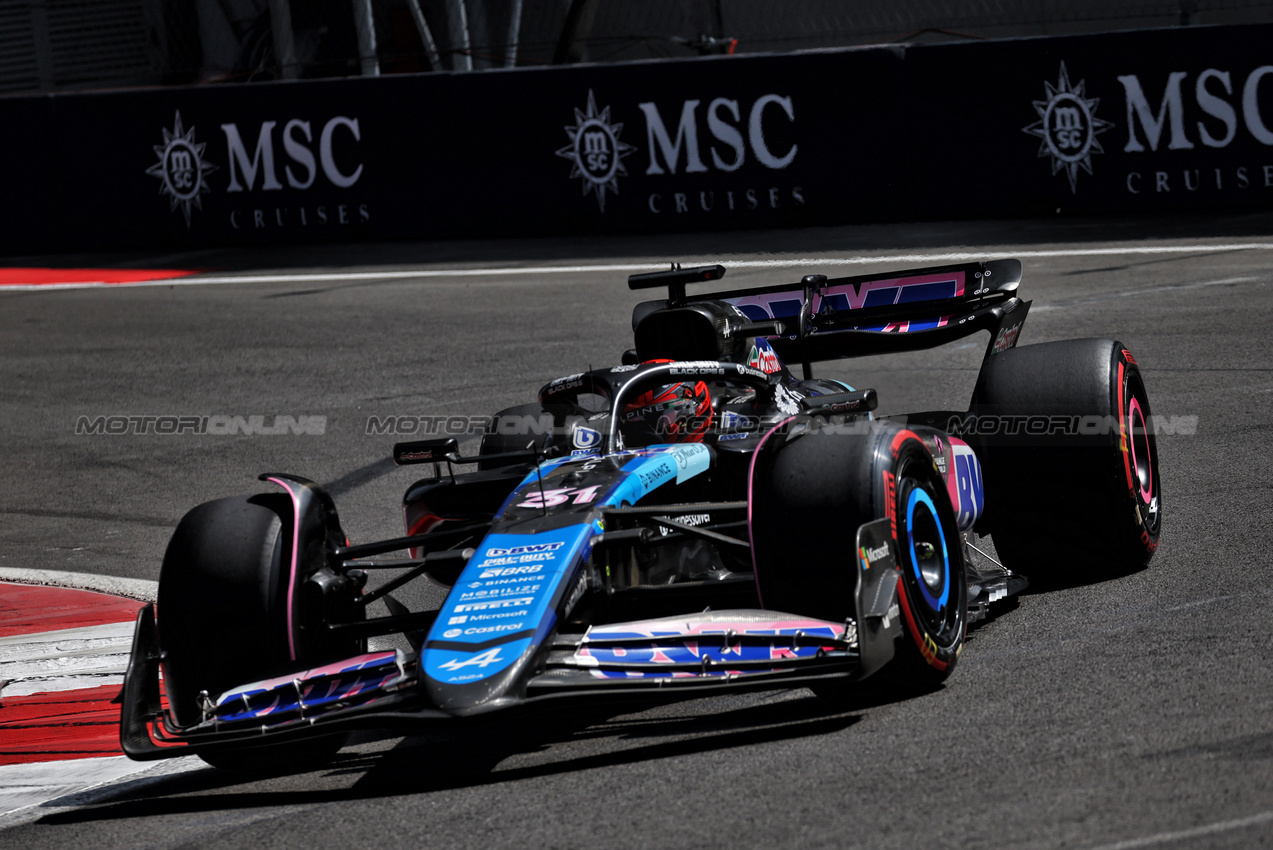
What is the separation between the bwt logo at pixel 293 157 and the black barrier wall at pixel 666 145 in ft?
0.08

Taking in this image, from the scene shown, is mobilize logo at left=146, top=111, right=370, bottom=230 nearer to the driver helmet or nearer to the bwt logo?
the bwt logo

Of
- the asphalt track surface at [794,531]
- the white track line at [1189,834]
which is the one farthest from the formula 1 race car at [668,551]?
the white track line at [1189,834]

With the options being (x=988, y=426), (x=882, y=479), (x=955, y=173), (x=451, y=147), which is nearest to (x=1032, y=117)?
(x=955, y=173)

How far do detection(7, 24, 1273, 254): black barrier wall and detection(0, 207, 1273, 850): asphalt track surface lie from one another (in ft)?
1.43

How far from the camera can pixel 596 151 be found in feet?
52.5

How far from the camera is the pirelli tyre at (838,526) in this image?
464cm

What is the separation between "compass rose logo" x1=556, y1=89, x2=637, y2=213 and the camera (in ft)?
52.3

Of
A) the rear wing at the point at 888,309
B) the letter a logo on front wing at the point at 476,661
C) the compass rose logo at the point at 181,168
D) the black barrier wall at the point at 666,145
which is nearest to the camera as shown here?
the letter a logo on front wing at the point at 476,661

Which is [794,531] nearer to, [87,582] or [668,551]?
[668,551]

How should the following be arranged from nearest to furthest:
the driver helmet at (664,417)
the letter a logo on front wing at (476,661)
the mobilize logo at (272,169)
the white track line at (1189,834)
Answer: the white track line at (1189,834) → the letter a logo on front wing at (476,661) → the driver helmet at (664,417) → the mobilize logo at (272,169)

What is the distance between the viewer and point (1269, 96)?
13.4 metres

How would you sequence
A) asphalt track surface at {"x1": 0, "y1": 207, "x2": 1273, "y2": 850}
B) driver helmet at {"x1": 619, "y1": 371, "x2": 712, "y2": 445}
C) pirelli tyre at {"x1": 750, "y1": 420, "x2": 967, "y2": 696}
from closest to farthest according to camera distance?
asphalt track surface at {"x1": 0, "y1": 207, "x2": 1273, "y2": 850} → pirelli tyre at {"x1": 750, "y1": 420, "x2": 967, "y2": 696} → driver helmet at {"x1": 619, "y1": 371, "x2": 712, "y2": 445}

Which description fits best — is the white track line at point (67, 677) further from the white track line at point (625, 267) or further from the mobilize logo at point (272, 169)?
the mobilize logo at point (272, 169)

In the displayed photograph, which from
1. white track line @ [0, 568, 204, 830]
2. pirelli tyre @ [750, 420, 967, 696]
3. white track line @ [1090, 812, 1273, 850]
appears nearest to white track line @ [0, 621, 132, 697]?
white track line @ [0, 568, 204, 830]
